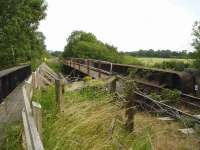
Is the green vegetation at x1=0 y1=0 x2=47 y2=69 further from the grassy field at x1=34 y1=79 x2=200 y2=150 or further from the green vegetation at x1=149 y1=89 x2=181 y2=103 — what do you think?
the grassy field at x1=34 y1=79 x2=200 y2=150

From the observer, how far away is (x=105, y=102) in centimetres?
649

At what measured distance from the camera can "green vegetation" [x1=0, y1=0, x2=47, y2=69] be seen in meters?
38.7

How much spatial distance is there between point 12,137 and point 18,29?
32370 mm

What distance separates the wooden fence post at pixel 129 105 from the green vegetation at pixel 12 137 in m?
1.70

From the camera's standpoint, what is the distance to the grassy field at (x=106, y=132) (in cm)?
522

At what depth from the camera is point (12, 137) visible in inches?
322

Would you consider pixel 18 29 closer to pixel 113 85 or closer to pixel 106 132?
pixel 113 85

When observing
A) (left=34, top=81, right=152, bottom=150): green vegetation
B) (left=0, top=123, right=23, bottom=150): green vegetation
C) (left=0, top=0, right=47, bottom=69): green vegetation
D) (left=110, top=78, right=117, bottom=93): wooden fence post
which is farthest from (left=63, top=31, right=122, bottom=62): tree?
(left=34, top=81, right=152, bottom=150): green vegetation

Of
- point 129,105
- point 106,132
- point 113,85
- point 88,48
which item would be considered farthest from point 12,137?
point 88,48

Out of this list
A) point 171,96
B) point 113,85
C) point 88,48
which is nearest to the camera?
point 113,85

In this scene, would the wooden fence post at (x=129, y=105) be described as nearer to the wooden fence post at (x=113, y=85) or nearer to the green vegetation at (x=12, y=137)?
the wooden fence post at (x=113, y=85)

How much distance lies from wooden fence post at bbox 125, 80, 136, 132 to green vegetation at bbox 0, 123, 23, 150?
1.70m

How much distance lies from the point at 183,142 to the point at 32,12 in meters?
40.0

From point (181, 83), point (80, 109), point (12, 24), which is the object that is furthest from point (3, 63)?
point (80, 109)
